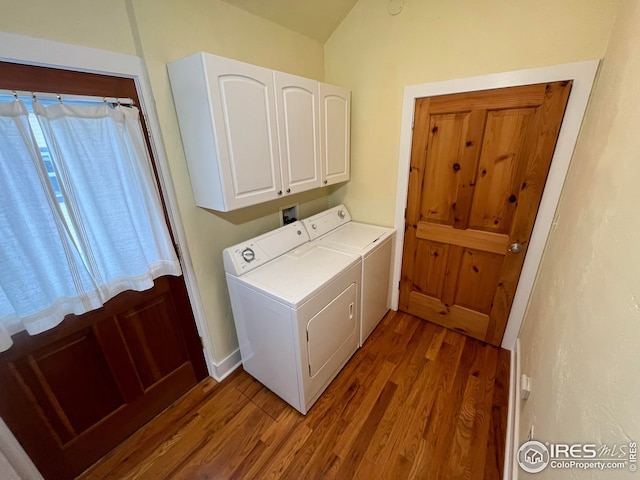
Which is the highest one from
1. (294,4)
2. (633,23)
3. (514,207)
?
(294,4)

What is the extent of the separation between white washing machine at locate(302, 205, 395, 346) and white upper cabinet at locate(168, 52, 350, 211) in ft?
1.60

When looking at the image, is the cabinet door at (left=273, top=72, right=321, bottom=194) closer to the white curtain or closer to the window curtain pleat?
the white curtain

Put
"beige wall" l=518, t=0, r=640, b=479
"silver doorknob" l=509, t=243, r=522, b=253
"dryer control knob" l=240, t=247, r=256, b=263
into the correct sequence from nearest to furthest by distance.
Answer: "beige wall" l=518, t=0, r=640, b=479
"dryer control knob" l=240, t=247, r=256, b=263
"silver doorknob" l=509, t=243, r=522, b=253

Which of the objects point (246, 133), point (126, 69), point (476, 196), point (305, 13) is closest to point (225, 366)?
point (246, 133)

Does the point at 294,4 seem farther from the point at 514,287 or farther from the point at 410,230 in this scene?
the point at 514,287

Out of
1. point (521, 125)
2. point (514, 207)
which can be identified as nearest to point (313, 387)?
point (514, 207)

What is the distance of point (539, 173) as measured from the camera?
1.62 m

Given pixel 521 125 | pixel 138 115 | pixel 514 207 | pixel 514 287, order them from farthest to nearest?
pixel 514 287, pixel 514 207, pixel 521 125, pixel 138 115

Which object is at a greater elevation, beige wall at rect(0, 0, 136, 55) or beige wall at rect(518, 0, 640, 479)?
beige wall at rect(0, 0, 136, 55)

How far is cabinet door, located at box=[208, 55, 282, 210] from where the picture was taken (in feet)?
4.10

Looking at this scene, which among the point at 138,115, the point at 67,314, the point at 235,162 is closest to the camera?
the point at 67,314

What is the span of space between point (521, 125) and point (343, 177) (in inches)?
48.8

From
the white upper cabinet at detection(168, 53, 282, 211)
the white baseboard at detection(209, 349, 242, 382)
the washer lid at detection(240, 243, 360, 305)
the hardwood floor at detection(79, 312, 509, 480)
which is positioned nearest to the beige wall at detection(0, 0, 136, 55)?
the white upper cabinet at detection(168, 53, 282, 211)

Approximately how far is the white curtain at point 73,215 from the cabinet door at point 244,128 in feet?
1.29
